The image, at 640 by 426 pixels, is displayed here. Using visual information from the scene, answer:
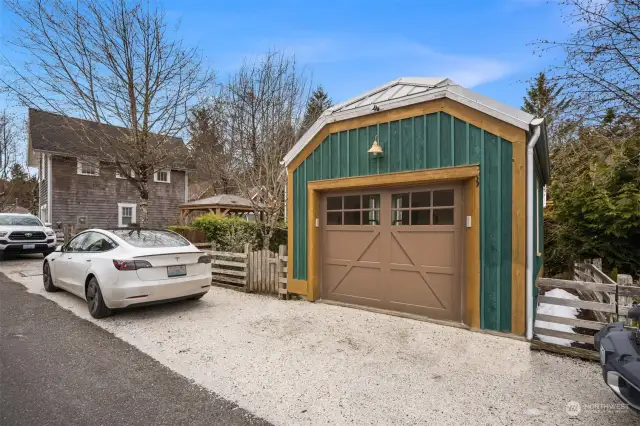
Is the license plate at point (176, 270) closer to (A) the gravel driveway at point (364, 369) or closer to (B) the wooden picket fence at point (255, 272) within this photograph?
(A) the gravel driveway at point (364, 369)

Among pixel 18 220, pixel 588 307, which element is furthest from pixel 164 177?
pixel 588 307

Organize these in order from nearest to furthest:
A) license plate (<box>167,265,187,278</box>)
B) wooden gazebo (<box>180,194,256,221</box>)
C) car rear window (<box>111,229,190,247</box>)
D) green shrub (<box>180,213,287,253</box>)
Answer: license plate (<box>167,265,187,278</box>) → car rear window (<box>111,229,190,247</box>) → green shrub (<box>180,213,287,253</box>) → wooden gazebo (<box>180,194,256,221</box>)

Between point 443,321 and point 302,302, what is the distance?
2.74m

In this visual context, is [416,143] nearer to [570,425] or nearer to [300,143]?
[300,143]

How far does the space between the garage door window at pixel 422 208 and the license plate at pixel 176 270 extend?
3.72 meters

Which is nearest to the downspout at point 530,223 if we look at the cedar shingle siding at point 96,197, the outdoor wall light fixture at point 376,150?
the outdoor wall light fixture at point 376,150

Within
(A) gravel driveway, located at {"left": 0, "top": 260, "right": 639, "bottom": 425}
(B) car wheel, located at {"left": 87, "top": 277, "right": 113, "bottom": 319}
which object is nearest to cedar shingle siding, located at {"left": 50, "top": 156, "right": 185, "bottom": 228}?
(B) car wheel, located at {"left": 87, "top": 277, "right": 113, "bottom": 319}

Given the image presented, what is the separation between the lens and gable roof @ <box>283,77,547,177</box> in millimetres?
4691

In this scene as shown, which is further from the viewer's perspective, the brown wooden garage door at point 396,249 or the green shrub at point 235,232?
the green shrub at point 235,232

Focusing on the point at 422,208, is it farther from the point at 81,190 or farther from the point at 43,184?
the point at 43,184

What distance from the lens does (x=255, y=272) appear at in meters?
7.69

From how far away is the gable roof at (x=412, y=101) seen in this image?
15.4 feet

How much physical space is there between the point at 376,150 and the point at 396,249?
1739 mm

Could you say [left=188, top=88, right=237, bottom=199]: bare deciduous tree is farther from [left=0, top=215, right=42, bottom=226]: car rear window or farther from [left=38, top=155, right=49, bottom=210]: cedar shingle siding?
[left=38, top=155, right=49, bottom=210]: cedar shingle siding
